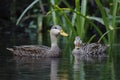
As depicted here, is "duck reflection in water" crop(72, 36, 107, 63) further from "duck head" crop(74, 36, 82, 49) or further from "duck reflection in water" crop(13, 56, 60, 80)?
"duck reflection in water" crop(13, 56, 60, 80)

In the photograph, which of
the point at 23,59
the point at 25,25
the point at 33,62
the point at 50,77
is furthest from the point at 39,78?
the point at 25,25

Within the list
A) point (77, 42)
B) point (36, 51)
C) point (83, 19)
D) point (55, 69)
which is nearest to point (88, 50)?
point (77, 42)

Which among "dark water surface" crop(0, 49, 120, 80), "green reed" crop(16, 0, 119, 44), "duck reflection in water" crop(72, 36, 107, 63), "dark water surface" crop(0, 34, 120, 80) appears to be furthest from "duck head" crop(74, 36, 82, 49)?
"dark water surface" crop(0, 49, 120, 80)

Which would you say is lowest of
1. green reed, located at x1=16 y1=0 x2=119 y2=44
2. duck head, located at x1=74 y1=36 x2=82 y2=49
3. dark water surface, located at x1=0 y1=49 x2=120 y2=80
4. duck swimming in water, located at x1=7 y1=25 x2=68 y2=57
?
dark water surface, located at x1=0 y1=49 x2=120 y2=80

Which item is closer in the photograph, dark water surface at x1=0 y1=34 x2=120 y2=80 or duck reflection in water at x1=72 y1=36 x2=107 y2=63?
dark water surface at x1=0 y1=34 x2=120 y2=80

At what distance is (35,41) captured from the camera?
17.0 meters

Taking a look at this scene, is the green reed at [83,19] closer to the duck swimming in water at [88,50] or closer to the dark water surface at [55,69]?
the duck swimming in water at [88,50]

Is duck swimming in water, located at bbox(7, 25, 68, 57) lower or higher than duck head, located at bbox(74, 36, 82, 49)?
lower

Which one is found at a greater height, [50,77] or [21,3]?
[21,3]

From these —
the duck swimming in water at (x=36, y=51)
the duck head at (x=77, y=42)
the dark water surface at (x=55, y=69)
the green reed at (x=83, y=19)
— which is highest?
the green reed at (x=83, y=19)

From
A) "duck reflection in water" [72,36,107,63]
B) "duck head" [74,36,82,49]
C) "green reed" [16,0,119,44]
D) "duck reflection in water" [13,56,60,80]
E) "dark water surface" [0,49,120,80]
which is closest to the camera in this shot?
"dark water surface" [0,49,120,80]

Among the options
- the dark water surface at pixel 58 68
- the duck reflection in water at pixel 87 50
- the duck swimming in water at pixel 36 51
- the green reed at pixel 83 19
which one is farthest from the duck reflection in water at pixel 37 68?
the green reed at pixel 83 19

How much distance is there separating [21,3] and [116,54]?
→ 10.6 metres

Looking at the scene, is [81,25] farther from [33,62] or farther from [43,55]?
[33,62]
